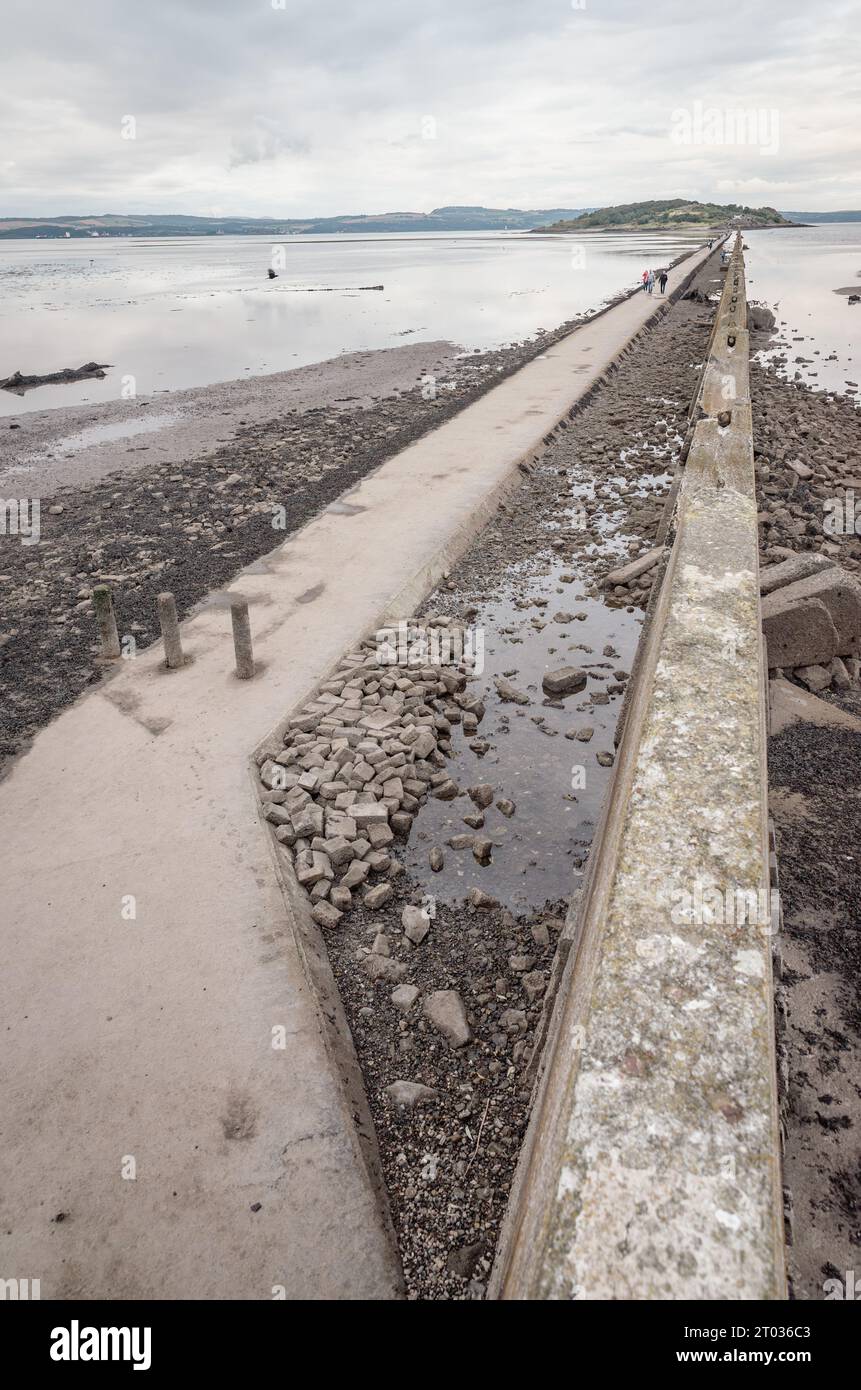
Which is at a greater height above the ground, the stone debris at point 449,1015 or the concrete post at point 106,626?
the concrete post at point 106,626

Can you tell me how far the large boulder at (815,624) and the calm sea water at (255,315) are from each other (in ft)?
84.7

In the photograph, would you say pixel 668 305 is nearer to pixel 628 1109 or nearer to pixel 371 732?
pixel 371 732

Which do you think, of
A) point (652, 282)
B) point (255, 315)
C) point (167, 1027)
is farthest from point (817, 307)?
point (167, 1027)

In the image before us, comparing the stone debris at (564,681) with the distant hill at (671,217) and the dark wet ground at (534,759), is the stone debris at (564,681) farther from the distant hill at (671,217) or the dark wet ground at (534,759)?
the distant hill at (671,217)

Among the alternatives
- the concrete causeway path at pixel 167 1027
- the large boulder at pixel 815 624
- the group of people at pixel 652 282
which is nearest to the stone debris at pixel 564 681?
the large boulder at pixel 815 624

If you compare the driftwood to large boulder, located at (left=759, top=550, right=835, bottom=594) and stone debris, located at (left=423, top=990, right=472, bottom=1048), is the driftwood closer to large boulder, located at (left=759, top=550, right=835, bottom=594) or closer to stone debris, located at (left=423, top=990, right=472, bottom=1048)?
large boulder, located at (left=759, top=550, right=835, bottom=594)

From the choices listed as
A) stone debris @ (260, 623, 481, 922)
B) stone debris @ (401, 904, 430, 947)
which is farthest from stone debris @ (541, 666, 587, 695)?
stone debris @ (401, 904, 430, 947)

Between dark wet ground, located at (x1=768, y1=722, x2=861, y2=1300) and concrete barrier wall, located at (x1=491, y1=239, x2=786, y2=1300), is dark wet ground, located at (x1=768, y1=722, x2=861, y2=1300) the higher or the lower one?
the lower one

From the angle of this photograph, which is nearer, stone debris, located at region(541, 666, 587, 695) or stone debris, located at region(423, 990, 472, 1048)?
stone debris, located at region(423, 990, 472, 1048)

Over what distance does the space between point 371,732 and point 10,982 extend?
3701 millimetres

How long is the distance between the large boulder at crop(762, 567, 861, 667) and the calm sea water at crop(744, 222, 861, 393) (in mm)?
19568

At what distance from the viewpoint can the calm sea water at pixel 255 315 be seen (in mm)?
33844

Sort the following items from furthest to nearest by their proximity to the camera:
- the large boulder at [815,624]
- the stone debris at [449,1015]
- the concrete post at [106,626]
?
the concrete post at [106,626]
the large boulder at [815,624]
the stone debris at [449,1015]

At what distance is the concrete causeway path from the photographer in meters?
3.81
